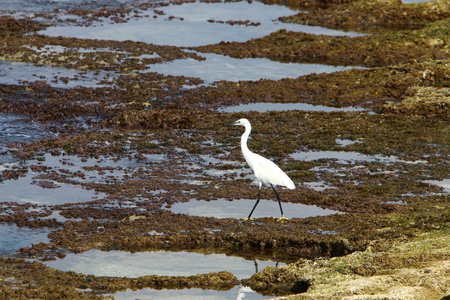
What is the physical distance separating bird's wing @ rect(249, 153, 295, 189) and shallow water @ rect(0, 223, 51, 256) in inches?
223

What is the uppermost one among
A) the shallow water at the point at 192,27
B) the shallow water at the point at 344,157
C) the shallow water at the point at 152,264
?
the shallow water at the point at 192,27

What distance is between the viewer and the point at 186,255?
13.9 meters

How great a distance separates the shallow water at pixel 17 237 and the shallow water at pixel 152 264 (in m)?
1.34

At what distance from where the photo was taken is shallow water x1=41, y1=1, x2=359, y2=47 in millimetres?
43438

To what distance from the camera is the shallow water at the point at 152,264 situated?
1282 centimetres

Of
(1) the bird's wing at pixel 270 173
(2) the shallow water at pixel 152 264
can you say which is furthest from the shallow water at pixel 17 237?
(1) the bird's wing at pixel 270 173

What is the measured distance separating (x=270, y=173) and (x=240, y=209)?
5.99ft

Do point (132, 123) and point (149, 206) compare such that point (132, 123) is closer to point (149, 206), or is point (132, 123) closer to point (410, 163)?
point (149, 206)

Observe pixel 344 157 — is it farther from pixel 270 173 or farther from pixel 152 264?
pixel 152 264

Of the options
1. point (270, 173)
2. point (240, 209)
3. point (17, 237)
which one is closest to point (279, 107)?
point (240, 209)

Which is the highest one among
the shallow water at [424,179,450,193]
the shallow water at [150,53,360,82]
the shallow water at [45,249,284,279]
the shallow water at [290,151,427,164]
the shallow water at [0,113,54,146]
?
the shallow water at [150,53,360,82]

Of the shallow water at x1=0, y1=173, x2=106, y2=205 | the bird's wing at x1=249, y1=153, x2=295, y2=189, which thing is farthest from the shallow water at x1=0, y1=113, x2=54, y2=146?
the bird's wing at x1=249, y1=153, x2=295, y2=189

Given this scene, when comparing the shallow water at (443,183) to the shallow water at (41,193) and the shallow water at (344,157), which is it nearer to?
the shallow water at (344,157)

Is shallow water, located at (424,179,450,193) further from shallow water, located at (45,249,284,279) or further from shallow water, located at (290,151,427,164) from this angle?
shallow water, located at (45,249,284,279)
